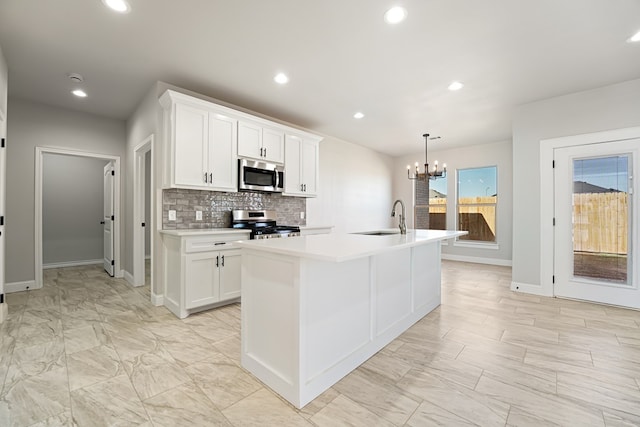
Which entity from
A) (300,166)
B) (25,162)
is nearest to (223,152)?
(300,166)

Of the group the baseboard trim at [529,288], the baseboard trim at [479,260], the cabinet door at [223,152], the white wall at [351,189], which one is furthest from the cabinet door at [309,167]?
the baseboard trim at [479,260]

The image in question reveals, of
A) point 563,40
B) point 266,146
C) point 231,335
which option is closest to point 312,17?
point 266,146

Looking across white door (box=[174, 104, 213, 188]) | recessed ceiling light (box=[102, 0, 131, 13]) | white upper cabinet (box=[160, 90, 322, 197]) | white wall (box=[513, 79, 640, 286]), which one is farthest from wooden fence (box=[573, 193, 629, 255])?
recessed ceiling light (box=[102, 0, 131, 13])

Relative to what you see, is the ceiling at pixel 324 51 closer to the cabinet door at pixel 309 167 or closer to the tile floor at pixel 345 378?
the cabinet door at pixel 309 167

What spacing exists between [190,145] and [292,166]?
164 cm

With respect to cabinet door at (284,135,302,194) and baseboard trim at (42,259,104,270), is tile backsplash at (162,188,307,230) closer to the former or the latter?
cabinet door at (284,135,302,194)

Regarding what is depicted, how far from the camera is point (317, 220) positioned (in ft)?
18.2

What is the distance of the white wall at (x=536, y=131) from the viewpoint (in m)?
3.49

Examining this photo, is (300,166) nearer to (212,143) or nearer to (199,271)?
(212,143)

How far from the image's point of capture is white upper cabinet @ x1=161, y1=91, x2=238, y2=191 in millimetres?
3158

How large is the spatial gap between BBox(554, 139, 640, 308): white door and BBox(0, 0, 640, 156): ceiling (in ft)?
3.08

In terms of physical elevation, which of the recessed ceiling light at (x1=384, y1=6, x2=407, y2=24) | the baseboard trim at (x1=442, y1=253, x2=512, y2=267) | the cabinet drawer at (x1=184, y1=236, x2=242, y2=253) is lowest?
the baseboard trim at (x1=442, y1=253, x2=512, y2=267)

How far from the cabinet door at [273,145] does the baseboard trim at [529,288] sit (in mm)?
3998

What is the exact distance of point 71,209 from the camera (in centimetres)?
581
